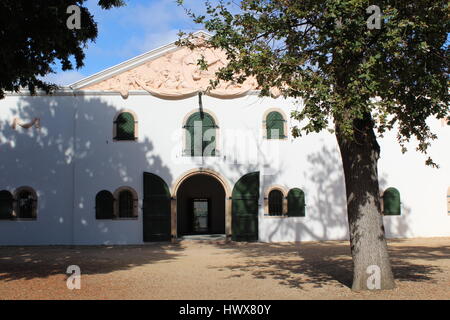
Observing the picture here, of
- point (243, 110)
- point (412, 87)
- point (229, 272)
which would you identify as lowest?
point (229, 272)

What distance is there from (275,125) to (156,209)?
5523 millimetres

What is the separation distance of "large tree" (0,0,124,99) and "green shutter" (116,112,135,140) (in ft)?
23.7

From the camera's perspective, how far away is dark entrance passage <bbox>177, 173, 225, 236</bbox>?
24234 millimetres

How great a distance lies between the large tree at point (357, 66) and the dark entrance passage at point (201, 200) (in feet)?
49.4

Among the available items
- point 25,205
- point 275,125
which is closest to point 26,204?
point 25,205

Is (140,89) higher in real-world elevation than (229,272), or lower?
higher

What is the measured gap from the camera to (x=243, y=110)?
1897 centimetres

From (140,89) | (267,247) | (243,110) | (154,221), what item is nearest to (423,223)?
(267,247)

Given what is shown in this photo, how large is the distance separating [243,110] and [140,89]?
3996 millimetres

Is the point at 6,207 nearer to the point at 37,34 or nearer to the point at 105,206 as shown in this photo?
the point at 105,206

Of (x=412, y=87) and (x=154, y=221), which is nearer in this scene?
(x=412, y=87)
